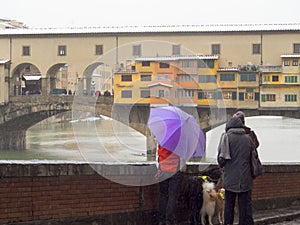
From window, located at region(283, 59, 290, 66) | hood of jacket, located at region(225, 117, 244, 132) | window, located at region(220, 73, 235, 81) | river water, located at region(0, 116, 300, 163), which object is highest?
window, located at region(283, 59, 290, 66)

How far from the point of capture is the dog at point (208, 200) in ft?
14.1

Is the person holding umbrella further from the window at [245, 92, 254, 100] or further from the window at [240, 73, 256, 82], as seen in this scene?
the window at [245, 92, 254, 100]

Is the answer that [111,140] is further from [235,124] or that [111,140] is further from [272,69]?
[235,124]

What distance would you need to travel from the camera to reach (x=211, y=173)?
4684mm

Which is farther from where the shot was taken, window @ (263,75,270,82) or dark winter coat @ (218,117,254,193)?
window @ (263,75,270,82)

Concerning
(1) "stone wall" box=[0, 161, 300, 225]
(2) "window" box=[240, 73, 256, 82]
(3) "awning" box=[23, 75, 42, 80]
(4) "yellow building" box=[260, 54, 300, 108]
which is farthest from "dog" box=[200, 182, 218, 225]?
(3) "awning" box=[23, 75, 42, 80]

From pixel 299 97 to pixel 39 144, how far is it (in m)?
12.4

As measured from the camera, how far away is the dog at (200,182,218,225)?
169 inches

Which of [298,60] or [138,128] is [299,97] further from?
[138,128]

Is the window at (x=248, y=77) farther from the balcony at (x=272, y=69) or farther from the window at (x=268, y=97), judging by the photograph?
→ the window at (x=268, y=97)

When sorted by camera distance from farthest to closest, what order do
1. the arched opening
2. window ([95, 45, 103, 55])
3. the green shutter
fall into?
the arched opening
window ([95, 45, 103, 55])
the green shutter

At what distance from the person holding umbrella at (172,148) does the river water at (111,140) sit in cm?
1153

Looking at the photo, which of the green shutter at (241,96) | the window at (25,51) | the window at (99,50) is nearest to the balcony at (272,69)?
the green shutter at (241,96)

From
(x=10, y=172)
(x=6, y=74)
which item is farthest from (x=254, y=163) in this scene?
(x=6, y=74)
